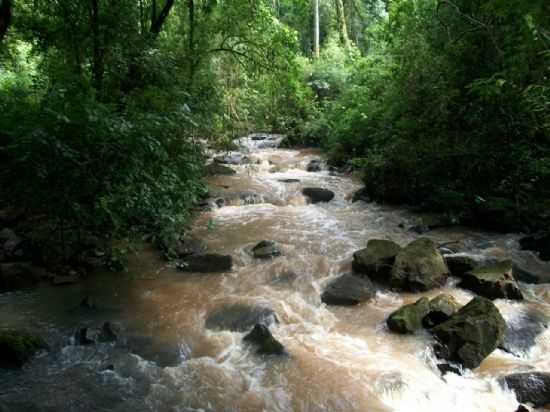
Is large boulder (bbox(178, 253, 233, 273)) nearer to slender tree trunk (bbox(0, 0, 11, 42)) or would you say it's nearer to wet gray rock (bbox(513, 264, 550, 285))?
slender tree trunk (bbox(0, 0, 11, 42))

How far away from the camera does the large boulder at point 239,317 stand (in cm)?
630

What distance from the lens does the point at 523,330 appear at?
603 cm

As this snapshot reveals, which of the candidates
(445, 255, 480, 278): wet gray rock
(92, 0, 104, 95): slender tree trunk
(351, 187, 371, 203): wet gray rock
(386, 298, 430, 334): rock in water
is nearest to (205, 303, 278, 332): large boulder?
(386, 298, 430, 334): rock in water

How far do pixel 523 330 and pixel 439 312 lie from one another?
3.54 feet

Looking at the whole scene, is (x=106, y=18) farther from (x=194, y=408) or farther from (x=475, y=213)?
(x=475, y=213)

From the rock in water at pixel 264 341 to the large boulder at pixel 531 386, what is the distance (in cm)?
251

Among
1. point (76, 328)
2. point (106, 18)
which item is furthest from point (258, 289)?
point (106, 18)

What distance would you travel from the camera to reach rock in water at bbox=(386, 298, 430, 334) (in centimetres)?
604

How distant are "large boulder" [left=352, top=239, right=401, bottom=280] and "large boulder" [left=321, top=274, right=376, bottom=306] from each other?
9.6 inches

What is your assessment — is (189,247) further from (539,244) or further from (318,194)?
(539,244)

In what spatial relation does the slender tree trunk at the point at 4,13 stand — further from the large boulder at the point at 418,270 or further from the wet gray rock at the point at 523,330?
the wet gray rock at the point at 523,330

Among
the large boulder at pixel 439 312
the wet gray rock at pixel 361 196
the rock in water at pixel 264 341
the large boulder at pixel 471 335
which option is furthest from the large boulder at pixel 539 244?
the rock in water at pixel 264 341

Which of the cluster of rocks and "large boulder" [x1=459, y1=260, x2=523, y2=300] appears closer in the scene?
the cluster of rocks

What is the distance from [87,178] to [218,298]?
2776 mm
